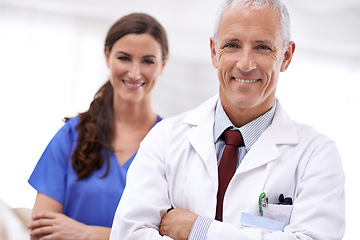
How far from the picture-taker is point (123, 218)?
1295 millimetres

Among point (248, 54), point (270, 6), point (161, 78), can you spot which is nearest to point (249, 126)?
point (248, 54)

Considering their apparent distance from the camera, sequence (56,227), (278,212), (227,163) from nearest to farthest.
Answer: (278,212)
(227,163)
(56,227)

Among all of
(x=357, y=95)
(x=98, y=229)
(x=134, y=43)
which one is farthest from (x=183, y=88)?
(x=98, y=229)

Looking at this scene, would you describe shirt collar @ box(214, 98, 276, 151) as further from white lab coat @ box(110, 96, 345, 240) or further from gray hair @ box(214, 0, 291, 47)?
gray hair @ box(214, 0, 291, 47)

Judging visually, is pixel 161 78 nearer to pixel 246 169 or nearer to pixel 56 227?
pixel 56 227

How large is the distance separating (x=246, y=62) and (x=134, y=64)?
0.79m

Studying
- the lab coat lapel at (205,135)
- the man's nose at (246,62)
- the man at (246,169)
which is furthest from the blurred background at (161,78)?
the man's nose at (246,62)

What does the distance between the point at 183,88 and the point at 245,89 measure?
7.84 feet

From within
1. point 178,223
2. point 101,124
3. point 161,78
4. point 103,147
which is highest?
point 161,78

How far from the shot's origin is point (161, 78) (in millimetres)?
3611

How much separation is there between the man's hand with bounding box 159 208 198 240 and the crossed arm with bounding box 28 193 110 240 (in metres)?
0.51

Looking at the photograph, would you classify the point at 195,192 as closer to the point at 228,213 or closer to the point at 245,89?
the point at 228,213

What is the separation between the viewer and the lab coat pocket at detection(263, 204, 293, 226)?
48.3 inches

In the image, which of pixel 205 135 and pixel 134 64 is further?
pixel 134 64
